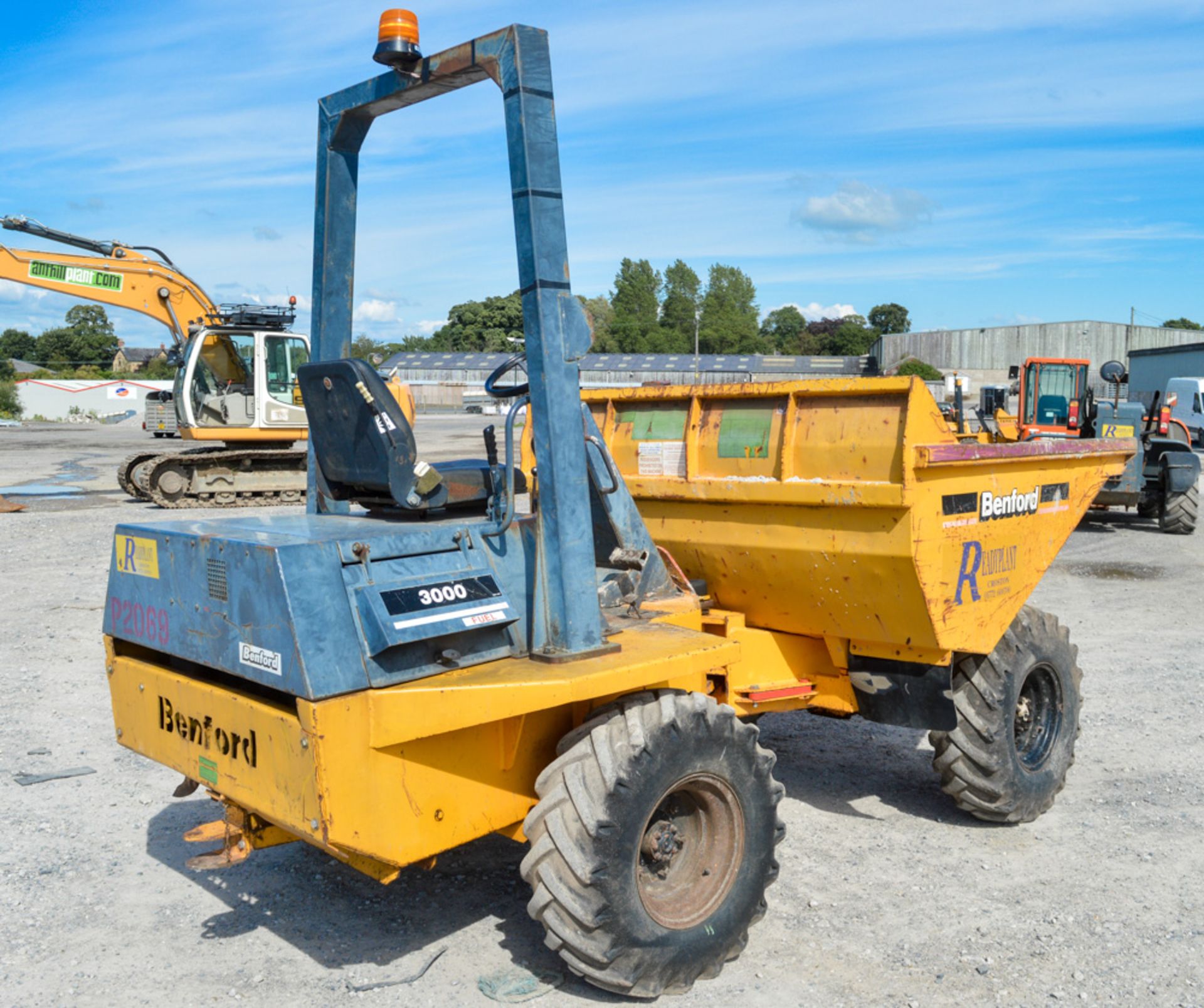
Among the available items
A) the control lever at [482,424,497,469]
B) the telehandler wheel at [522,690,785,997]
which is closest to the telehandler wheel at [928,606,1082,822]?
the telehandler wheel at [522,690,785,997]

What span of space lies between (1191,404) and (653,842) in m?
34.4

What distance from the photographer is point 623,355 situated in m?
76.1

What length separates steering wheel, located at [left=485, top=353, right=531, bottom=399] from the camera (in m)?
3.83

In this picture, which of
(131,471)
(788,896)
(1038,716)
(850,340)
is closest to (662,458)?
(788,896)

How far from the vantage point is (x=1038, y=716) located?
5.56 metres

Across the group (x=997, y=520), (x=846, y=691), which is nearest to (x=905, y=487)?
(x=997, y=520)

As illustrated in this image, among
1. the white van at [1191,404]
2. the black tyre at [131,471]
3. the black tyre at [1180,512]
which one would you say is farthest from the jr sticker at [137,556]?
the white van at [1191,404]

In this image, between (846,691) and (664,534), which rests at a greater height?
(664,534)

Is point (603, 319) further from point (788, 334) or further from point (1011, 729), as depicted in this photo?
point (1011, 729)

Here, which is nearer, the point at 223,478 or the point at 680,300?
the point at 223,478

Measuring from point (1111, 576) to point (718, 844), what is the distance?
995 cm

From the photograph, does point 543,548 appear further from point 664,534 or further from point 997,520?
point 997,520

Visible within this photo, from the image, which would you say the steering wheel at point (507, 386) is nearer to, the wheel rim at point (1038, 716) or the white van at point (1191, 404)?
the wheel rim at point (1038, 716)

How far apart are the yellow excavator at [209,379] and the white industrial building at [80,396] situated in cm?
4389
